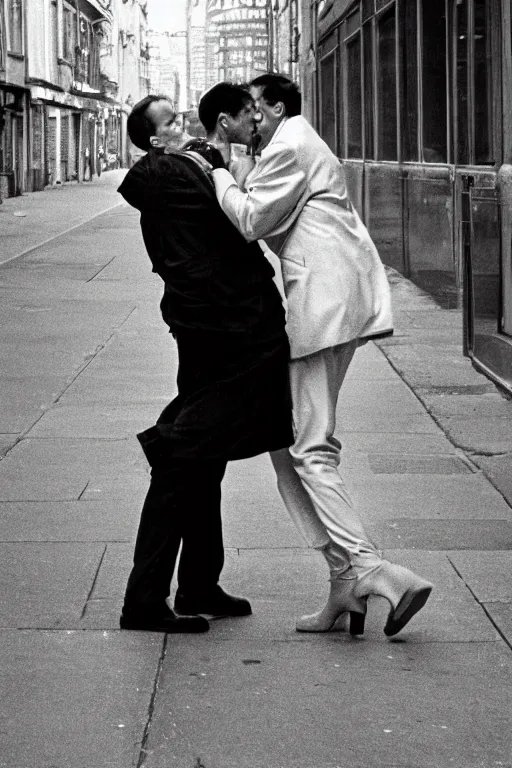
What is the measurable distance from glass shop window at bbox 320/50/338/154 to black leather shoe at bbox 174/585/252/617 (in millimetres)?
19391

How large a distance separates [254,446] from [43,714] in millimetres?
1016

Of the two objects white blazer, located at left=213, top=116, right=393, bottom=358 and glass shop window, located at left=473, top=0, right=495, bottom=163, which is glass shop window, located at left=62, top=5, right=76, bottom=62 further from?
white blazer, located at left=213, top=116, right=393, bottom=358

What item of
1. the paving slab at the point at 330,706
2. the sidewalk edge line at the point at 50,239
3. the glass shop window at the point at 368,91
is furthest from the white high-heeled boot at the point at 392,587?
the sidewalk edge line at the point at 50,239

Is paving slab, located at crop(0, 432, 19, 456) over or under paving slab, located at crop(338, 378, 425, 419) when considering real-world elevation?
under

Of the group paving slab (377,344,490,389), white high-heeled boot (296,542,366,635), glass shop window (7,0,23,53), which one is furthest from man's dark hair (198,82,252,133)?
glass shop window (7,0,23,53)

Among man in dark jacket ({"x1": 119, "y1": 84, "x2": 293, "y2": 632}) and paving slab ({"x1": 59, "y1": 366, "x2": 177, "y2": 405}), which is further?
paving slab ({"x1": 59, "y1": 366, "x2": 177, "y2": 405})

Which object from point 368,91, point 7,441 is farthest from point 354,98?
point 7,441

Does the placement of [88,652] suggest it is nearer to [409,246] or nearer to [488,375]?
[488,375]

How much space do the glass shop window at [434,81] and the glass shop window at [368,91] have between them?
3672mm

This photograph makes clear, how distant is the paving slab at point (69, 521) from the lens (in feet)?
18.4

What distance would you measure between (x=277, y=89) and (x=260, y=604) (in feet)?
5.27

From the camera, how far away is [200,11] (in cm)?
16050

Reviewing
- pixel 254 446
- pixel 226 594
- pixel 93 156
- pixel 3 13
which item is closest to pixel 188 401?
pixel 254 446

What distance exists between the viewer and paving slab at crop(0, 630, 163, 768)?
349 centimetres
